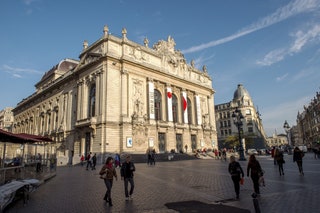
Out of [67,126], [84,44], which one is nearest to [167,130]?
[67,126]

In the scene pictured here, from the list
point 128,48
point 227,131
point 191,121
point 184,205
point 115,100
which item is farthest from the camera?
point 227,131

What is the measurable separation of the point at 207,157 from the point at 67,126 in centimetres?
2546

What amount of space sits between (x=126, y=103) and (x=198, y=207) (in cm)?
2885

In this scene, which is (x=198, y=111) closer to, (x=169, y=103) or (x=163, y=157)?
(x=169, y=103)

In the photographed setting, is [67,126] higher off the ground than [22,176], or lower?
higher

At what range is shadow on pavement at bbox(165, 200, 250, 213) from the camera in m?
6.46

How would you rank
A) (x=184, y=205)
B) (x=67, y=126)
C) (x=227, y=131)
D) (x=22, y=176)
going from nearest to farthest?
(x=184, y=205) < (x=22, y=176) < (x=67, y=126) < (x=227, y=131)

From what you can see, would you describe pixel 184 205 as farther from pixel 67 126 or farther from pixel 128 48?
pixel 67 126

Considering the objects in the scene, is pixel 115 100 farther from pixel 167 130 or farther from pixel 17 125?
pixel 17 125

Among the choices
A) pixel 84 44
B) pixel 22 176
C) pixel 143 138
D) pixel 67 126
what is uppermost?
pixel 84 44

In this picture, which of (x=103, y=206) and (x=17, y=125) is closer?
(x=103, y=206)

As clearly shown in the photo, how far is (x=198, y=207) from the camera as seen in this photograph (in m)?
6.92

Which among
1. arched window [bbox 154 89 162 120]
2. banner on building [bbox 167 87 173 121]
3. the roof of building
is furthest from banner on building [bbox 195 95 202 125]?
the roof of building

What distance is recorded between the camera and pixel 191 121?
46.9 metres
